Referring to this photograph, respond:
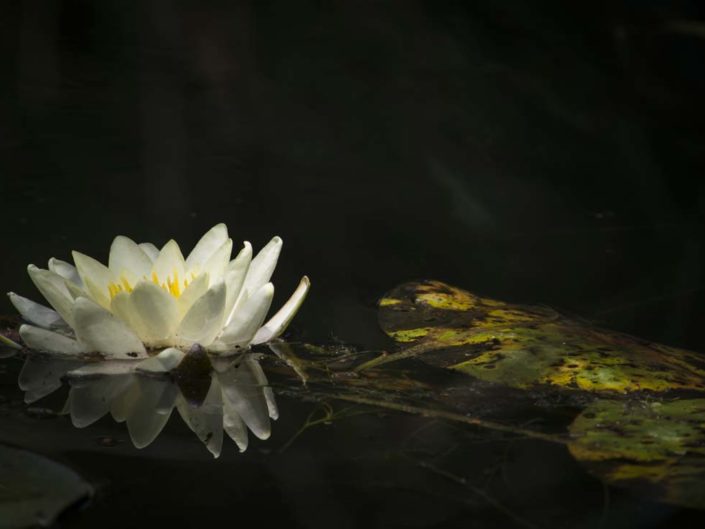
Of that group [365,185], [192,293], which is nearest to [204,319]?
[192,293]

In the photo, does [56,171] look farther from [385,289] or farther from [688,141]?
[688,141]

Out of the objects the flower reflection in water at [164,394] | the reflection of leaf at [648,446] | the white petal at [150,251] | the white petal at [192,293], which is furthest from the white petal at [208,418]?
the reflection of leaf at [648,446]

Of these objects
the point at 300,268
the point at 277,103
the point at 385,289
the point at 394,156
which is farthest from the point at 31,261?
the point at 277,103

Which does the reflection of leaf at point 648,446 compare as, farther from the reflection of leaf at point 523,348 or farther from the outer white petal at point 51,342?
the outer white petal at point 51,342

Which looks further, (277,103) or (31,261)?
(277,103)

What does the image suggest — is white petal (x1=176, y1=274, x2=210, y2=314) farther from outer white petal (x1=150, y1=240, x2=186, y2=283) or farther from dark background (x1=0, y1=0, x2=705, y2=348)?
dark background (x1=0, y1=0, x2=705, y2=348)
